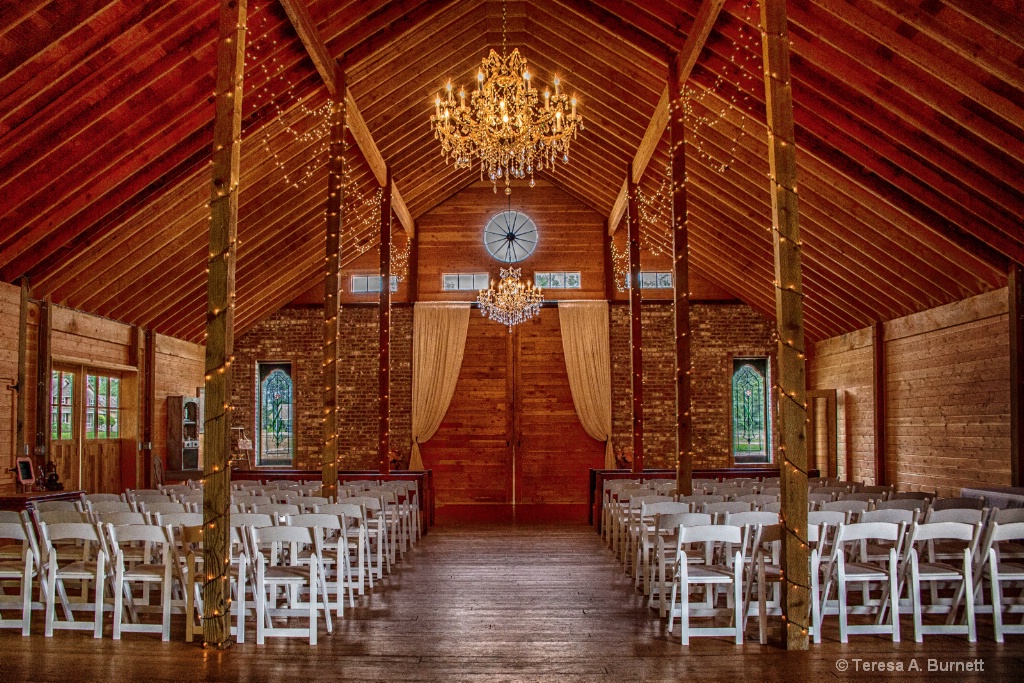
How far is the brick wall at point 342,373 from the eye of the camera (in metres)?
18.8

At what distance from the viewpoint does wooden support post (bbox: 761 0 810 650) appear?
18.3ft

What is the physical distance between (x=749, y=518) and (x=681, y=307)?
4.17 meters

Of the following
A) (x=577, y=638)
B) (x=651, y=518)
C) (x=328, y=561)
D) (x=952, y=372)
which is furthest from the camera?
(x=952, y=372)

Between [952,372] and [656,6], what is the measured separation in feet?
20.6

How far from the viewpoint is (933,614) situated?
21.2 ft

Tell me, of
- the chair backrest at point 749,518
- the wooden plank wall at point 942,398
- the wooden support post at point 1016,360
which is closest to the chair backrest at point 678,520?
the chair backrest at point 749,518

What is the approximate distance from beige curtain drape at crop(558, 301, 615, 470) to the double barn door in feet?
0.80

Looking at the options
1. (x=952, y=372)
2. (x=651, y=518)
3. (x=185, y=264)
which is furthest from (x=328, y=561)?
(x=952, y=372)

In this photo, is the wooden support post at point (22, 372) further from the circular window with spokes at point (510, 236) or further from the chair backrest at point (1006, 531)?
the chair backrest at point (1006, 531)

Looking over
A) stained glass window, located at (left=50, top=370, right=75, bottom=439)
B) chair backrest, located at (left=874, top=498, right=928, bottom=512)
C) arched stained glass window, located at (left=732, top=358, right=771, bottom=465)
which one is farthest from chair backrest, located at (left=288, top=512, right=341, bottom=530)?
arched stained glass window, located at (left=732, top=358, right=771, bottom=465)

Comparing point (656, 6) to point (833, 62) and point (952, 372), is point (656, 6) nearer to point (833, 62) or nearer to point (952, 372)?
point (833, 62)

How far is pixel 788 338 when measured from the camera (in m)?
5.84

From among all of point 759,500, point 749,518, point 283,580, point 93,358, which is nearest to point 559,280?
point 93,358
